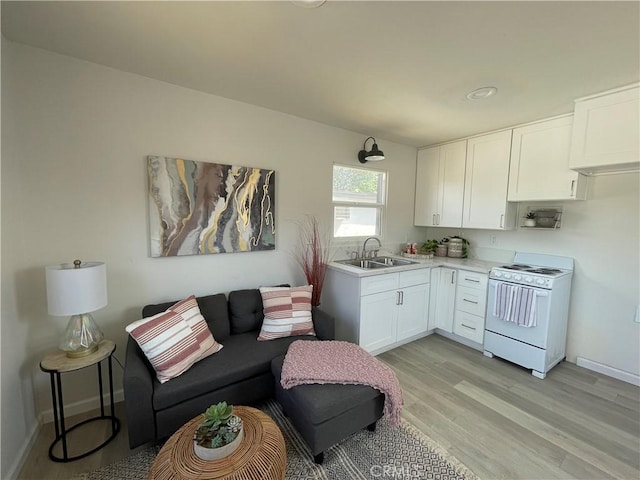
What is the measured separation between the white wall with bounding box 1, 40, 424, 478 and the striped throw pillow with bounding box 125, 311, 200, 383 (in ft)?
1.68

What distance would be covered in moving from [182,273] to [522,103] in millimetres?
3319

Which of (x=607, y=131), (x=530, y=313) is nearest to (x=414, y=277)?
(x=530, y=313)

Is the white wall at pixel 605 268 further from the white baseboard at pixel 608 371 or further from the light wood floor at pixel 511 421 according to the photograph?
the light wood floor at pixel 511 421

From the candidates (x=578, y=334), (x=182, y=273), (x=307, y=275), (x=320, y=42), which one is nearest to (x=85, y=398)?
(x=182, y=273)

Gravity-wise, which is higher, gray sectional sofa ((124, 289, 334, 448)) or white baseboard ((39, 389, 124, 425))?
gray sectional sofa ((124, 289, 334, 448))

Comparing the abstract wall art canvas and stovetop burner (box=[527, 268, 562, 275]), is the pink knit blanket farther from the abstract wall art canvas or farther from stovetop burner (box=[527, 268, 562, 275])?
stovetop burner (box=[527, 268, 562, 275])

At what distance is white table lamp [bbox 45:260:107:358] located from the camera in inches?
60.6

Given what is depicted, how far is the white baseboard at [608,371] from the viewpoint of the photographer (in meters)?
2.48

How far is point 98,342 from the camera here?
69.3 inches

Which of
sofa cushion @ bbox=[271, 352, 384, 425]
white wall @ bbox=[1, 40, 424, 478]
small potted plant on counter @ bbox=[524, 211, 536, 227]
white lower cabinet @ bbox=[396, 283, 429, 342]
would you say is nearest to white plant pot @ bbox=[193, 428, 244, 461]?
sofa cushion @ bbox=[271, 352, 384, 425]

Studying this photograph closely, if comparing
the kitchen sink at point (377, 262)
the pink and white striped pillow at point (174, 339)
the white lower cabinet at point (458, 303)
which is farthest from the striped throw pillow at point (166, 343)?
the white lower cabinet at point (458, 303)

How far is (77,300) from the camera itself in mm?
1565

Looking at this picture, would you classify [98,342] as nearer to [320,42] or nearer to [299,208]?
[299,208]

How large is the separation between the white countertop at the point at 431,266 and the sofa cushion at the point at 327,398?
3.64 feet
